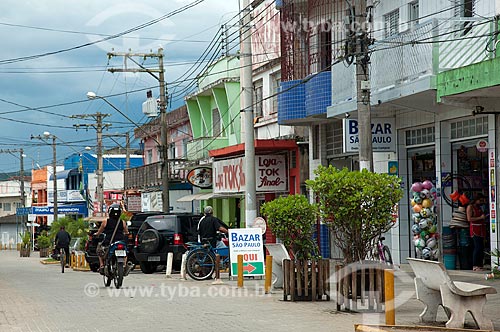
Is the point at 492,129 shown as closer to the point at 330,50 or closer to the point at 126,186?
the point at 330,50

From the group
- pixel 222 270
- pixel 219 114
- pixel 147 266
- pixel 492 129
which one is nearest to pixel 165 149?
pixel 219 114

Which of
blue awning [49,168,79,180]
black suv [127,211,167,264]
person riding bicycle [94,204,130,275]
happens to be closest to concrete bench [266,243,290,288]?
person riding bicycle [94,204,130,275]

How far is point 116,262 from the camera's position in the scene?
61.9 ft

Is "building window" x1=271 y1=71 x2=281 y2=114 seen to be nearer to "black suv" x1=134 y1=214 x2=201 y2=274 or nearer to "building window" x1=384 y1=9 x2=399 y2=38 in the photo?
"black suv" x1=134 y1=214 x2=201 y2=274

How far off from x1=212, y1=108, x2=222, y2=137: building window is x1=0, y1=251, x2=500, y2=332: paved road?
21984 mm

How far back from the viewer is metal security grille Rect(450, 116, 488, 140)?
2031 cm

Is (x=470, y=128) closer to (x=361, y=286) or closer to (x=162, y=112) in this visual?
(x=361, y=286)

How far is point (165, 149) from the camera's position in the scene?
122 feet

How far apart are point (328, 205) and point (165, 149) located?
77.1 ft

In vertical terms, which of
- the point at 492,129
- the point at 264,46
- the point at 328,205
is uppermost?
the point at 264,46

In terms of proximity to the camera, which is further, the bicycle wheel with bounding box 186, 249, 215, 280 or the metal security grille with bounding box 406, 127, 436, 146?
the metal security grille with bounding box 406, 127, 436, 146

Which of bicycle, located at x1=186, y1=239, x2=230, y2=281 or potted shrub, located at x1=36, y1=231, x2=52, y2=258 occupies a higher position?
bicycle, located at x1=186, y1=239, x2=230, y2=281

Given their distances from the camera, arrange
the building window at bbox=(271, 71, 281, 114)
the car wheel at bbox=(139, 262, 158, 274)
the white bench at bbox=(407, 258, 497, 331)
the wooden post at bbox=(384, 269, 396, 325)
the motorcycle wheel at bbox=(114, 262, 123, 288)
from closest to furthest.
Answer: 1. the white bench at bbox=(407, 258, 497, 331)
2. the wooden post at bbox=(384, 269, 396, 325)
3. the motorcycle wheel at bbox=(114, 262, 123, 288)
4. the car wheel at bbox=(139, 262, 158, 274)
5. the building window at bbox=(271, 71, 281, 114)

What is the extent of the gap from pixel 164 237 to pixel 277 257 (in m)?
9.51
